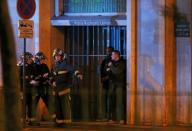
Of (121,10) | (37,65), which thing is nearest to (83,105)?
(37,65)

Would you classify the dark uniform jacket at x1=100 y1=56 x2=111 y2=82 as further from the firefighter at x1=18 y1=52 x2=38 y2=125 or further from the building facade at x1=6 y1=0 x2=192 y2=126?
the firefighter at x1=18 y1=52 x2=38 y2=125

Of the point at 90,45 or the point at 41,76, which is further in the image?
the point at 90,45

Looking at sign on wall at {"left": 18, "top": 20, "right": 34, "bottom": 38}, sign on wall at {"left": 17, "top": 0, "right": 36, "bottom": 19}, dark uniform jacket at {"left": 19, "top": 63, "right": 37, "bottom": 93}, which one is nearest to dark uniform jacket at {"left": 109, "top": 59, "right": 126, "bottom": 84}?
dark uniform jacket at {"left": 19, "top": 63, "right": 37, "bottom": 93}

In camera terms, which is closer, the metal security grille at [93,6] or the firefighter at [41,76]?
the firefighter at [41,76]

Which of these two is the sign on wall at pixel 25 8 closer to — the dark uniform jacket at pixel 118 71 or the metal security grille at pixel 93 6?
the dark uniform jacket at pixel 118 71

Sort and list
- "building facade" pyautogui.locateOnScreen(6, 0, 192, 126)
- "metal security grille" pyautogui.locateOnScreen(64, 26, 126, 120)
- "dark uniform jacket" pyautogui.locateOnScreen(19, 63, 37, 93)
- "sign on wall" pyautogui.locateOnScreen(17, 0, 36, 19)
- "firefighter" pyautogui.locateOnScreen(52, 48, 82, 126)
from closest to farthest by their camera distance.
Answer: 1. "firefighter" pyautogui.locateOnScreen(52, 48, 82, 126)
2. "sign on wall" pyautogui.locateOnScreen(17, 0, 36, 19)
3. "dark uniform jacket" pyautogui.locateOnScreen(19, 63, 37, 93)
4. "building facade" pyautogui.locateOnScreen(6, 0, 192, 126)
5. "metal security grille" pyautogui.locateOnScreen(64, 26, 126, 120)

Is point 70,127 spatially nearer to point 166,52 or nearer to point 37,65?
point 37,65

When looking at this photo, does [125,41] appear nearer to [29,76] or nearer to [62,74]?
[62,74]

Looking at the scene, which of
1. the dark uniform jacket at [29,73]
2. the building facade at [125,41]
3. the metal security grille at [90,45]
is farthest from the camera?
the metal security grille at [90,45]

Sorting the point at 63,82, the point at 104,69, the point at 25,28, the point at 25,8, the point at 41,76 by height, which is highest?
the point at 25,8

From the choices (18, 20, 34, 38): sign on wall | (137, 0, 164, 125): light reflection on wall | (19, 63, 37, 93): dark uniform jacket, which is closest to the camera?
(18, 20, 34, 38): sign on wall

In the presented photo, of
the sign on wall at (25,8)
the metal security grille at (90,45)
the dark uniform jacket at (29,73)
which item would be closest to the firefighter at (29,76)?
the dark uniform jacket at (29,73)

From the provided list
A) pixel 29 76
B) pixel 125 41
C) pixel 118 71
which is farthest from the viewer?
pixel 125 41

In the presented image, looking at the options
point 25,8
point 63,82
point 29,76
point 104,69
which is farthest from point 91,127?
point 25,8
